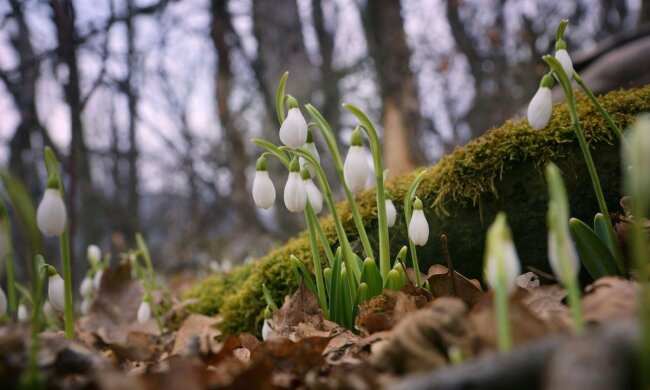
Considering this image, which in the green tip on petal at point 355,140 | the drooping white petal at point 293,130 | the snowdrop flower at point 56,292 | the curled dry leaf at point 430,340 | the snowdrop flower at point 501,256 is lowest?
the snowdrop flower at point 56,292

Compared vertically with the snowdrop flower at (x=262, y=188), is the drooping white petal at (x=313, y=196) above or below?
below

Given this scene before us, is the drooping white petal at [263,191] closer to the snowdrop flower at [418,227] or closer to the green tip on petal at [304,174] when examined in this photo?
the green tip on petal at [304,174]

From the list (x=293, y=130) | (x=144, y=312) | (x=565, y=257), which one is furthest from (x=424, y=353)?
(x=144, y=312)

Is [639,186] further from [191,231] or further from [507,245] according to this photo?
[191,231]

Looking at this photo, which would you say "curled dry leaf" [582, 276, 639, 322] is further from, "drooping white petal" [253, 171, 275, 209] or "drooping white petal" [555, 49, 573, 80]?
"drooping white petal" [253, 171, 275, 209]

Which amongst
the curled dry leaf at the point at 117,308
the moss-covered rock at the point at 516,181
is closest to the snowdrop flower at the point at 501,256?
the moss-covered rock at the point at 516,181
